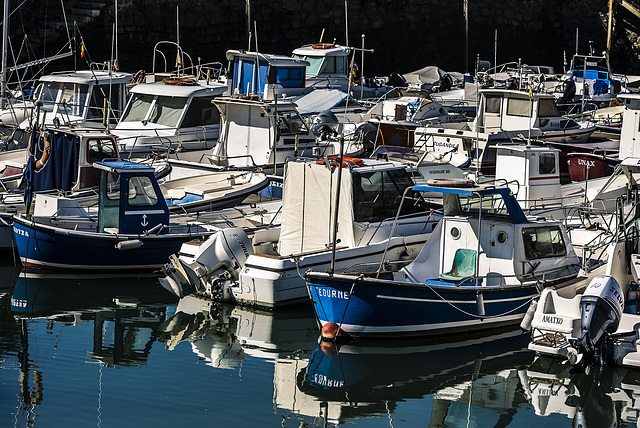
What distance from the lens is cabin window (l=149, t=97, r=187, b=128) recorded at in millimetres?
20922

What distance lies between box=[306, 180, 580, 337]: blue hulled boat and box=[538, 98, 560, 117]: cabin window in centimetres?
922

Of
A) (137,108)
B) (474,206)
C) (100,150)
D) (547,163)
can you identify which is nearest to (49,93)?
(137,108)

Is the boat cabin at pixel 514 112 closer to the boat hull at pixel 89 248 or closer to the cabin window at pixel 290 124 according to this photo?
the cabin window at pixel 290 124

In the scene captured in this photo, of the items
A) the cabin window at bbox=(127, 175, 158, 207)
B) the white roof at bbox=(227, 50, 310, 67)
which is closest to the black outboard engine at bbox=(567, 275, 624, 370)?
the cabin window at bbox=(127, 175, 158, 207)

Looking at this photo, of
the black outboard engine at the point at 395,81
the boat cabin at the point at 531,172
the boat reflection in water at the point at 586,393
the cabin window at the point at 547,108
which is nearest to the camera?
the boat reflection in water at the point at 586,393

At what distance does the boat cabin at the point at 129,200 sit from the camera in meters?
15.1

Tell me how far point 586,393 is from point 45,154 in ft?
33.2

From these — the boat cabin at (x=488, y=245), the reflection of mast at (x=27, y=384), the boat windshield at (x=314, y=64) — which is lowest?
the reflection of mast at (x=27, y=384)

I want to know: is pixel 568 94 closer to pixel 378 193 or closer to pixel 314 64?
pixel 314 64

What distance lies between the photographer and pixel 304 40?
40156 millimetres

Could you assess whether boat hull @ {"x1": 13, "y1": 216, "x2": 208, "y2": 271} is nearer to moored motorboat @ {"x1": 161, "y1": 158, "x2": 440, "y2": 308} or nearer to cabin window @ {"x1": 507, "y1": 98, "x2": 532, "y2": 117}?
moored motorboat @ {"x1": 161, "y1": 158, "x2": 440, "y2": 308}

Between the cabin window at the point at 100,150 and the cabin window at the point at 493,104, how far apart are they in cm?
873

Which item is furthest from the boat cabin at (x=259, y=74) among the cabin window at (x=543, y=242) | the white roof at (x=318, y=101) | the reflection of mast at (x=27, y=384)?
the reflection of mast at (x=27, y=384)

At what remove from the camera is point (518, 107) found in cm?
2195
